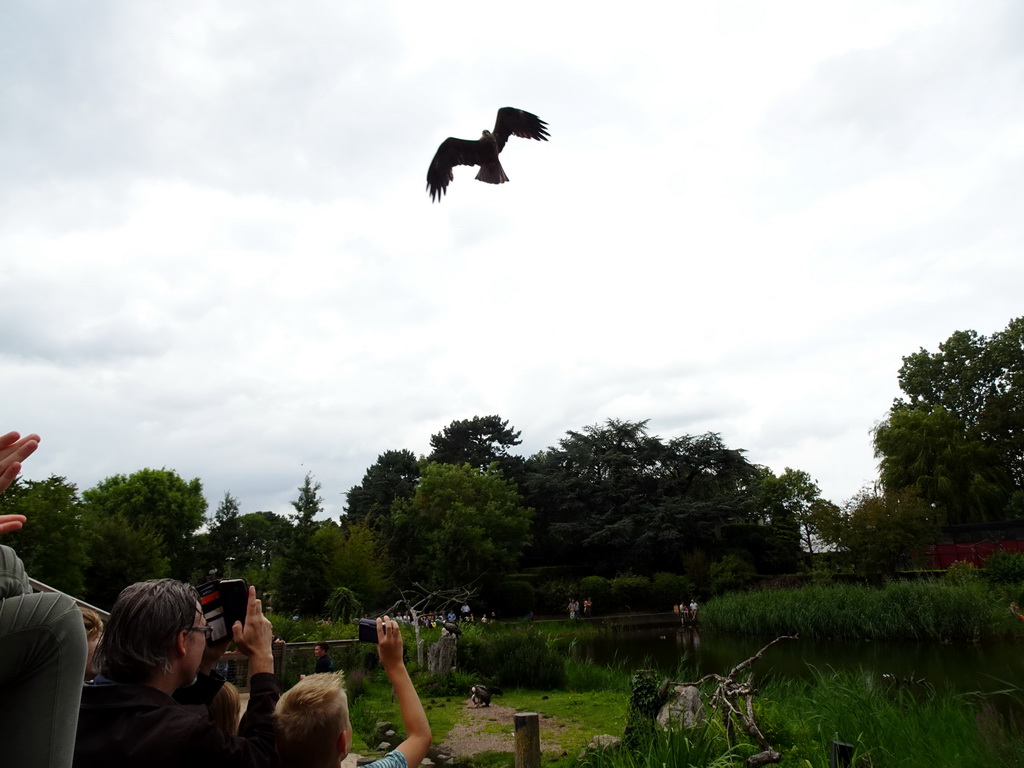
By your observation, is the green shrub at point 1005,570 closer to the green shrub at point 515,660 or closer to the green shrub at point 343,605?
the green shrub at point 515,660

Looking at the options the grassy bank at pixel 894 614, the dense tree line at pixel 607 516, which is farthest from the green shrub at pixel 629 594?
the grassy bank at pixel 894 614

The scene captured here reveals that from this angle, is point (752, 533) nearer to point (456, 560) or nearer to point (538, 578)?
point (538, 578)

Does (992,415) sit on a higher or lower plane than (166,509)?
higher

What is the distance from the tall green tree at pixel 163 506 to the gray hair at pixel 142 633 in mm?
33380

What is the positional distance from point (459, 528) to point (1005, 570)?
18.1 metres

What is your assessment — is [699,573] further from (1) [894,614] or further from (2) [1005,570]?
(1) [894,614]

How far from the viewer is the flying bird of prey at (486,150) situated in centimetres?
659

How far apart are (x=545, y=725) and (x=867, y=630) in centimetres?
1114

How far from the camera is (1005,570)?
19.3 meters

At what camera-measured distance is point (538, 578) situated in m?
33.0

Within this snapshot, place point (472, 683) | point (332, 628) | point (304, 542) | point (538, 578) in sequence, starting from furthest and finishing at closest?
point (538, 578) → point (304, 542) → point (332, 628) → point (472, 683)

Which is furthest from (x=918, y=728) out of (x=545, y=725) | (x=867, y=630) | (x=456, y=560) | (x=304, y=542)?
(x=456, y=560)

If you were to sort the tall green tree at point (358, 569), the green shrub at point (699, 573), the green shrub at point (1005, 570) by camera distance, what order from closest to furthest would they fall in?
the green shrub at point (1005, 570) < the tall green tree at point (358, 569) < the green shrub at point (699, 573)

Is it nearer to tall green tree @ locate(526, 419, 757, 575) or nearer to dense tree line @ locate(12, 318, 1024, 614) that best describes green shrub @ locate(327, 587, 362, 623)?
dense tree line @ locate(12, 318, 1024, 614)
